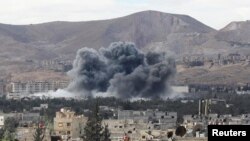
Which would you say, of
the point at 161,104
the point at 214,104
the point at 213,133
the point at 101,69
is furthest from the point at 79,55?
the point at 213,133

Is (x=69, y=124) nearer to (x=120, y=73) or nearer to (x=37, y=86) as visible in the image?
(x=120, y=73)

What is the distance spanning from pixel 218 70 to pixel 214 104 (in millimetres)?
93411

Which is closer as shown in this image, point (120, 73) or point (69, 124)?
point (69, 124)

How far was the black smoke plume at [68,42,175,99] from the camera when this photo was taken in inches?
4980

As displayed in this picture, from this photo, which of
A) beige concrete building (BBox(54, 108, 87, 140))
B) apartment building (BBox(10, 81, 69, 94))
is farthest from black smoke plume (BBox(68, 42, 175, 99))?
beige concrete building (BBox(54, 108, 87, 140))

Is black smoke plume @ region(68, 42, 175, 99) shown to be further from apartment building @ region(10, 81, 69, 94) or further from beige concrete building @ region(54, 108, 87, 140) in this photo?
beige concrete building @ region(54, 108, 87, 140)

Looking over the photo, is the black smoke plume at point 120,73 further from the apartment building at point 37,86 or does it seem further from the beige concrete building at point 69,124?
the beige concrete building at point 69,124

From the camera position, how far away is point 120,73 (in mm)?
126875

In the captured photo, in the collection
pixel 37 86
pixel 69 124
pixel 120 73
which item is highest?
pixel 120 73

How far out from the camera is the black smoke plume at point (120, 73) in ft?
415

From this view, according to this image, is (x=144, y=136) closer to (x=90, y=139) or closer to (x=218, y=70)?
(x=90, y=139)

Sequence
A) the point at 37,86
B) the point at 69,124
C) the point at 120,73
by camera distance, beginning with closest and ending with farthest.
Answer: the point at 69,124 → the point at 120,73 → the point at 37,86

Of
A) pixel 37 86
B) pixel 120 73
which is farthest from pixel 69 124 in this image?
pixel 37 86

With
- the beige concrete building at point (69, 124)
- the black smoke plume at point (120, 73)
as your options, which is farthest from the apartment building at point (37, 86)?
the beige concrete building at point (69, 124)
